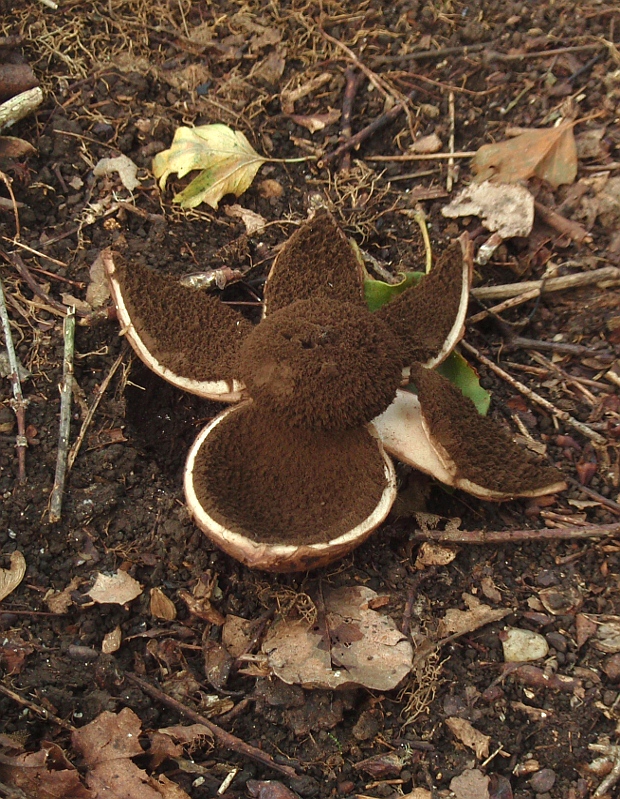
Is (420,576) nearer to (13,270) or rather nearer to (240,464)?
(240,464)

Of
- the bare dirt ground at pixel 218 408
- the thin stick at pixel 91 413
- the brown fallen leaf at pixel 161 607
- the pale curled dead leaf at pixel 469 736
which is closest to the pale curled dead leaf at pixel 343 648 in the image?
the bare dirt ground at pixel 218 408

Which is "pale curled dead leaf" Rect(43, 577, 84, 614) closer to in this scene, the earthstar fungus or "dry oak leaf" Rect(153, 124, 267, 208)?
the earthstar fungus

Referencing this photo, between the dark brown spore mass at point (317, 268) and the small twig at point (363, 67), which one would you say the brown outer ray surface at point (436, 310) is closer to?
the dark brown spore mass at point (317, 268)

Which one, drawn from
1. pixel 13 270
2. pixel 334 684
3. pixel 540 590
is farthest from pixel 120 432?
pixel 540 590

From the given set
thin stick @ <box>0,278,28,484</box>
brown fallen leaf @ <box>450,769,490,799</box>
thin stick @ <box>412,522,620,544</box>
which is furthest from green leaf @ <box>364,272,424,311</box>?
brown fallen leaf @ <box>450,769,490,799</box>

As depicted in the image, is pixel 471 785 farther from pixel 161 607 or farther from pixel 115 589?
pixel 115 589

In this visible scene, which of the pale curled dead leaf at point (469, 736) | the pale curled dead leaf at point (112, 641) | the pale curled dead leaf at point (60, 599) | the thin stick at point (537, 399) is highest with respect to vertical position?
the thin stick at point (537, 399)
